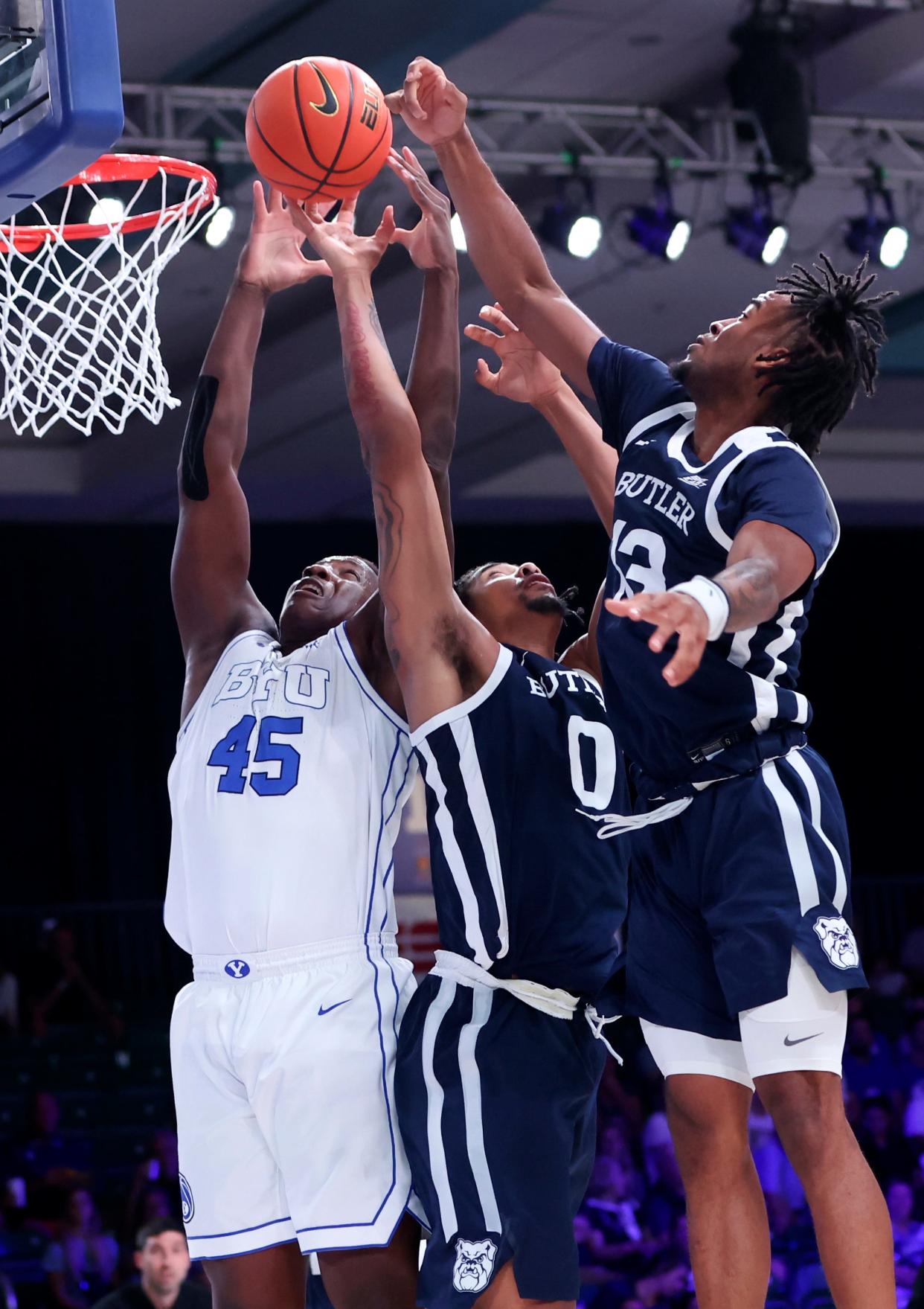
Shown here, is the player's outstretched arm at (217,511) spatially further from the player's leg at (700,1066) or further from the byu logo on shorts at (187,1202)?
the player's leg at (700,1066)

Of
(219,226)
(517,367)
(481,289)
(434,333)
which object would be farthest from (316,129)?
(481,289)

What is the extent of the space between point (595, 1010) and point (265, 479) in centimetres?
1193

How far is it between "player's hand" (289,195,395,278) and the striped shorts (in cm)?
153

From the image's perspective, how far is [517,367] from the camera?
4688 millimetres

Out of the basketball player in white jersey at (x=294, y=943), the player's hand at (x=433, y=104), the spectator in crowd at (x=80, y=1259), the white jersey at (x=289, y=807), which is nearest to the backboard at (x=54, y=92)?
the player's hand at (x=433, y=104)

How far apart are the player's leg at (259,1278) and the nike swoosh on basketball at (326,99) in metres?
2.61

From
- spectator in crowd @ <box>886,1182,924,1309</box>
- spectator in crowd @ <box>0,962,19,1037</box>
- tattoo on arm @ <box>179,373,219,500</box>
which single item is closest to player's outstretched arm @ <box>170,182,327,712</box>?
tattoo on arm @ <box>179,373,219,500</box>

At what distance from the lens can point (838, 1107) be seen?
11.3 feet

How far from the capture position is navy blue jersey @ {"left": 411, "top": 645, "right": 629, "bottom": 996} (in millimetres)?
3893

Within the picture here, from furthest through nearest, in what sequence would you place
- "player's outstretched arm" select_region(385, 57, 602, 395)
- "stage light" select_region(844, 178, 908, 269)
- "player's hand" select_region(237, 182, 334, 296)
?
1. "stage light" select_region(844, 178, 908, 269)
2. "player's hand" select_region(237, 182, 334, 296)
3. "player's outstretched arm" select_region(385, 57, 602, 395)

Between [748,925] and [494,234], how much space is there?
172 centimetres

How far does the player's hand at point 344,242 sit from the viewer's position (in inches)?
166

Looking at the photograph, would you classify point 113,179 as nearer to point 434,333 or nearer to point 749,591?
point 434,333

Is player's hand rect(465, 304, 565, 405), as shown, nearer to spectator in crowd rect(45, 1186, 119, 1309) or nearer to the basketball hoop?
the basketball hoop
